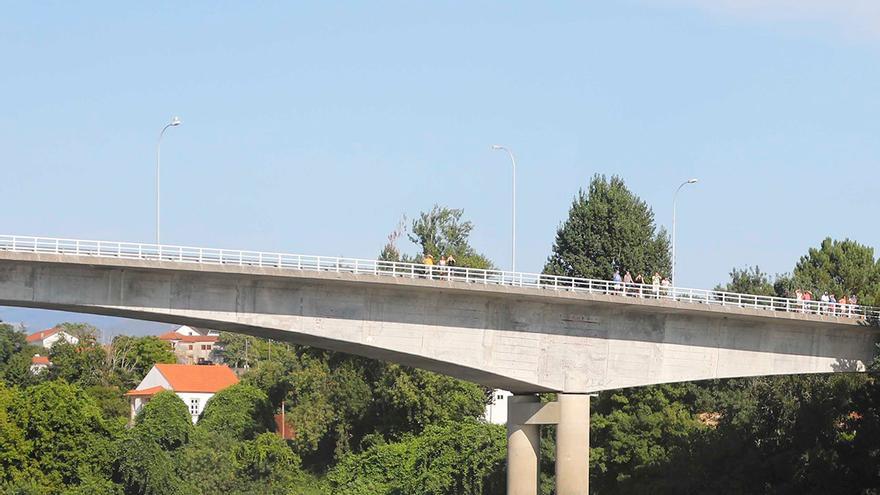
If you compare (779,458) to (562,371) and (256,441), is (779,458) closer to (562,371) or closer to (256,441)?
(562,371)

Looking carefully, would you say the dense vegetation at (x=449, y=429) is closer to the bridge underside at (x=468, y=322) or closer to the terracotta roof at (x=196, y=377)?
the bridge underside at (x=468, y=322)

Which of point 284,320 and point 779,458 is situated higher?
point 284,320

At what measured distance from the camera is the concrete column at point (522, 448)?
172 ft

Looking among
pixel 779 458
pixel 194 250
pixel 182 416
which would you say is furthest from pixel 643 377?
pixel 182 416

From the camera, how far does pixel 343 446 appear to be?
8831cm

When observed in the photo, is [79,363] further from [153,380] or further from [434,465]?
[434,465]

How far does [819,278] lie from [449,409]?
2580 cm

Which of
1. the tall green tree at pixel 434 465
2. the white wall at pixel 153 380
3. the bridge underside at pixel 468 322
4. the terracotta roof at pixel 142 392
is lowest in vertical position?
the tall green tree at pixel 434 465

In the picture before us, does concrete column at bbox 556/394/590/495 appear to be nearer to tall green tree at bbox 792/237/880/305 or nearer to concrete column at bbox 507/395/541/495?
concrete column at bbox 507/395/541/495

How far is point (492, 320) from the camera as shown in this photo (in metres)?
50.9

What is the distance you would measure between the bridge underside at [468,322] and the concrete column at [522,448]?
68 centimetres

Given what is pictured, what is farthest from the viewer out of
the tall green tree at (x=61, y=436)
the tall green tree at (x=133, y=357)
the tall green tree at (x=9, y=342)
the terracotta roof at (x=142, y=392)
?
the tall green tree at (x=9, y=342)

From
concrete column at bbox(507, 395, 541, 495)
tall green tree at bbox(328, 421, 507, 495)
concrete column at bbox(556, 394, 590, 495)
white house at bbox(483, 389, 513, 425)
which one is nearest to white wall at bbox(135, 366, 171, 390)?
white house at bbox(483, 389, 513, 425)

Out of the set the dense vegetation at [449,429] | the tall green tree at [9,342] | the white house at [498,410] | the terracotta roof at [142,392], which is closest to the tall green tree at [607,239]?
the dense vegetation at [449,429]
